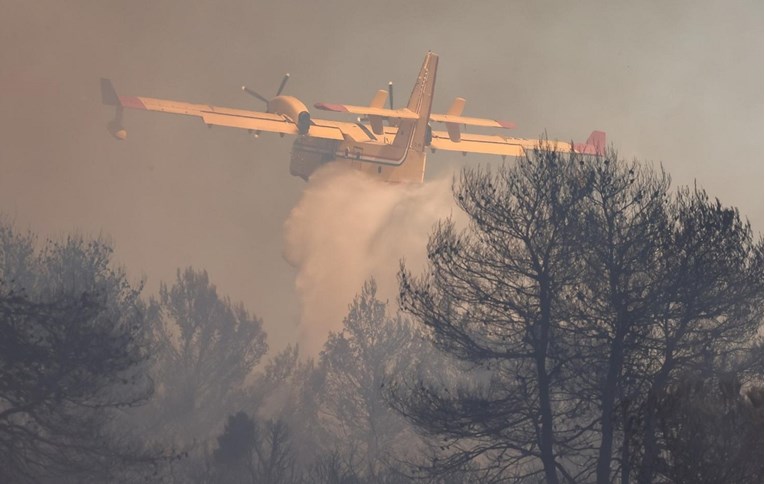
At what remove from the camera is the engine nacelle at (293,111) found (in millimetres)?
78312

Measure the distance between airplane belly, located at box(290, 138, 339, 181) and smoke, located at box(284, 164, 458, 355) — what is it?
6.57 meters

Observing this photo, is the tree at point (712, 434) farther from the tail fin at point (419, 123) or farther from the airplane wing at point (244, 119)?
the tail fin at point (419, 123)

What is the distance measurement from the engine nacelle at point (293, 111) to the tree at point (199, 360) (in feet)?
48.6

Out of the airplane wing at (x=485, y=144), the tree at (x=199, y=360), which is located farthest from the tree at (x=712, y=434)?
the airplane wing at (x=485, y=144)

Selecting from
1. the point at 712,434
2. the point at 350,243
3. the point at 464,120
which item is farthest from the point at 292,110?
the point at 712,434

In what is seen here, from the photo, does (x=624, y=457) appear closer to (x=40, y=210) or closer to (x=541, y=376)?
(x=541, y=376)

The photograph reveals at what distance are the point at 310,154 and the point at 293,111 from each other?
3.08 metres

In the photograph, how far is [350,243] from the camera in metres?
92.5

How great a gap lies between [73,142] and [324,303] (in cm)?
2735

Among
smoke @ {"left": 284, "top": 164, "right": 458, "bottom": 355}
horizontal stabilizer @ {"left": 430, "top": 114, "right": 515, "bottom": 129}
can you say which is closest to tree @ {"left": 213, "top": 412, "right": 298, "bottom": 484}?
horizontal stabilizer @ {"left": 430, "top": 114, "right": 515, "bottom": 129}

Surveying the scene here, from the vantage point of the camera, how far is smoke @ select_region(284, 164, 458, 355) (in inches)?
3573

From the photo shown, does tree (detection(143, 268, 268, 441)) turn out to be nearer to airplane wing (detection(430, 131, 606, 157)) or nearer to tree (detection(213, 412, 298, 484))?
tree (detection(213, 412, 298, 484))

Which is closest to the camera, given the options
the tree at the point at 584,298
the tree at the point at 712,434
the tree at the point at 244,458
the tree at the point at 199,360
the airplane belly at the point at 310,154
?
the tree at the point at 712,434

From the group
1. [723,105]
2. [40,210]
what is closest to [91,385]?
[40,210]
